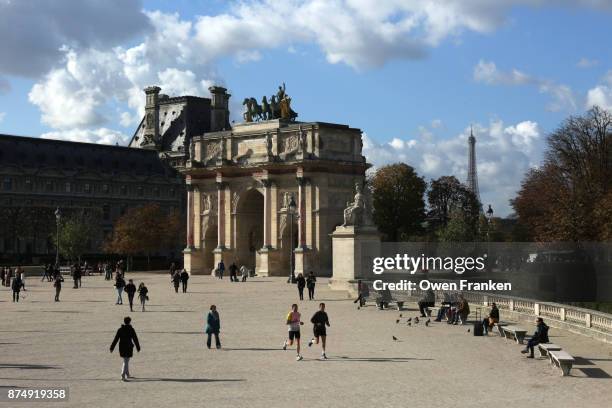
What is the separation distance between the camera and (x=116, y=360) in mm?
27516

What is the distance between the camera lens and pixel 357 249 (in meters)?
59.2

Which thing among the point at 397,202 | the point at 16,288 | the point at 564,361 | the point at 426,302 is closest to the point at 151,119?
the point at 397,202

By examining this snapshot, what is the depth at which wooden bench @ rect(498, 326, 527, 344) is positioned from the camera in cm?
3288

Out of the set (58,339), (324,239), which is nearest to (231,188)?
(324,239)

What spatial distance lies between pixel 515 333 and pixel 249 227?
68.1m

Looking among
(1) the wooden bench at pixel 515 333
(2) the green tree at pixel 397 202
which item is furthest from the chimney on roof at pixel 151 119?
(1) the wooden bench at pixel 515 333

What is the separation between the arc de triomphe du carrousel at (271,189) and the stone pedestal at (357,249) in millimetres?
24855

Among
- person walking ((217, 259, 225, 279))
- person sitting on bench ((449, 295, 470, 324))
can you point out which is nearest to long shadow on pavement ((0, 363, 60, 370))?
person sitting on bench ((449, 295, 470, 324))

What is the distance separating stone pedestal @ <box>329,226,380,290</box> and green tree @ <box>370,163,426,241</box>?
5484cm

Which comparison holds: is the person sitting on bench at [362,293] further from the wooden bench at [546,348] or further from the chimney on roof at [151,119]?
the chimney on roof at [151,119]

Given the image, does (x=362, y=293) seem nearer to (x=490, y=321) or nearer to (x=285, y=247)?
(x=490, y=321)

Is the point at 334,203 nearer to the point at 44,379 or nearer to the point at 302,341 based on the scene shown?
the point at 302,341

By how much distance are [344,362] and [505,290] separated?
21.6m

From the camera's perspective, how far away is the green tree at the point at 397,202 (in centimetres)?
11606
